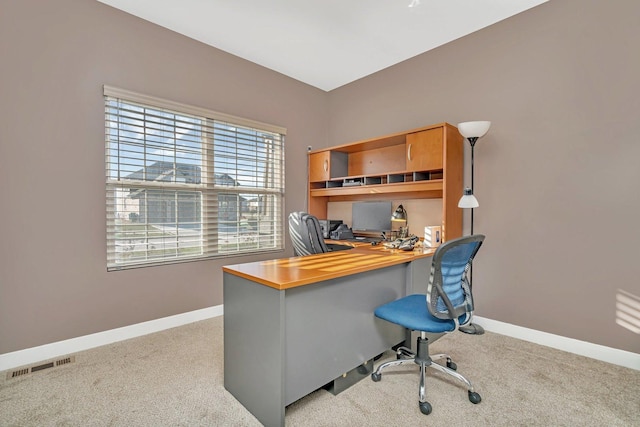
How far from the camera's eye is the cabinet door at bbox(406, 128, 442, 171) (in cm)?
296

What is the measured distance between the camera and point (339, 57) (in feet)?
11.7

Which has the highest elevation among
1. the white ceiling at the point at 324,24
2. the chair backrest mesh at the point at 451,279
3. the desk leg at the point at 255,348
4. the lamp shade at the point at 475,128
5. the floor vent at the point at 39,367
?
the white ceiling at the point at 324,24

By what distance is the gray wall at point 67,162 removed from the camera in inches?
88.6

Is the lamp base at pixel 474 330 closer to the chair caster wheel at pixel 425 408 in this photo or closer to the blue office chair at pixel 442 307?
the blue office chair at pixel 442 307

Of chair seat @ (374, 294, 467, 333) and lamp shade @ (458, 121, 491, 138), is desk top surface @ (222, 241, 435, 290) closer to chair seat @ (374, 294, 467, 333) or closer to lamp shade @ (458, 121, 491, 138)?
chair seat @ (374, 294, 467, 333)

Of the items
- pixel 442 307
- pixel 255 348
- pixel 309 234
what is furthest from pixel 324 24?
pixel 255 348

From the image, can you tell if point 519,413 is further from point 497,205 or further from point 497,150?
point 497,150

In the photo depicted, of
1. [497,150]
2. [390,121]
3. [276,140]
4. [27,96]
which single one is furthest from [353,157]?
[27,96]

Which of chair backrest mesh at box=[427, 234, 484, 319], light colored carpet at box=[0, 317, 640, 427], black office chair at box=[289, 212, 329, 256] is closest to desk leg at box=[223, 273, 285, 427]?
light colored carpet at box=[0, 317, 640, 427]

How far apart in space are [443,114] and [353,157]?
129 centimetres

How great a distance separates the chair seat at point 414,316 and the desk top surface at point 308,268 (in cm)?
29

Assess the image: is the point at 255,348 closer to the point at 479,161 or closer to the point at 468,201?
the point at 468,201

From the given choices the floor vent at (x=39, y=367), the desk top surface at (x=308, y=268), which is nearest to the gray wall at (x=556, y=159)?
the desk top surface at (x=308, y=268)

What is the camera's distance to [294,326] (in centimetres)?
165
